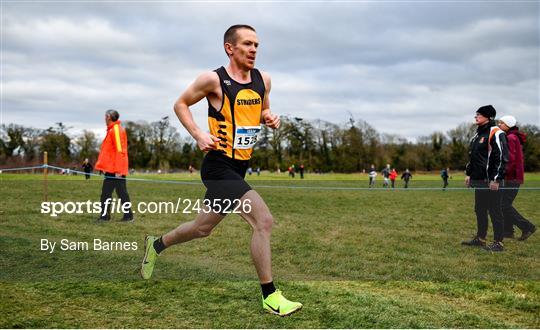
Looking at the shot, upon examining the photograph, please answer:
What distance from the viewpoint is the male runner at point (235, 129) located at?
432cm

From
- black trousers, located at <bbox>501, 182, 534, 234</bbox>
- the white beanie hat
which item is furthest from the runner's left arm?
black trousers, located at <bbox>501, 182, 534, 234</bbox>

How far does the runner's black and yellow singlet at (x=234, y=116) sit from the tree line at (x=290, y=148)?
35.5 metres

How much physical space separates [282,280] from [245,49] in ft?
9.32

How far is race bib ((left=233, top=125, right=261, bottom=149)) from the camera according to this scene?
175 inches

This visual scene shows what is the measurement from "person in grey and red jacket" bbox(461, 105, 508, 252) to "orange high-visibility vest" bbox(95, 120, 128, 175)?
6558mm

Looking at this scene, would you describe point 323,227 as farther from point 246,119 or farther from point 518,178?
point 246,119

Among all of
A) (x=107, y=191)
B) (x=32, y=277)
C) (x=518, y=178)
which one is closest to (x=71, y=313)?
(x=32, y=277)

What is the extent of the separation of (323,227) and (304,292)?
241 inches

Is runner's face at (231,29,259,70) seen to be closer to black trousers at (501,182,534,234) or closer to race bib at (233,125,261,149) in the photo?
race bib at (233,125,261,149)

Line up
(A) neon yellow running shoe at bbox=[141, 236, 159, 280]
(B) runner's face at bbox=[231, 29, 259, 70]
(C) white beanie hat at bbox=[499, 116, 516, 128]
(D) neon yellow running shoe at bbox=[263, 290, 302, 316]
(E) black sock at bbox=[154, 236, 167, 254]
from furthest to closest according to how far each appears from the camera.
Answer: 1. (C) white beanie hat at bbox=[499, 116, 516, 128]
2. (A) neon yellow running shoe at bbox=[141, 236, 159, 280]
3. (E) black sock at bbox=[154, 236, 167, 254]
4. (B) runner's face at bbox=[231, 29, 259, 70]
5. (D) neon yellow running shoe at bbox=[263, 290, 302, 316]

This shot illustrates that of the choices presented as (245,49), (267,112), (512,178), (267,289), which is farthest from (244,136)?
(512,178)

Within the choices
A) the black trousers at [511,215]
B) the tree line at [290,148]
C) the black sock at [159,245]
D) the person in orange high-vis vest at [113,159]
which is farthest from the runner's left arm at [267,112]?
the tree line at [290,148]

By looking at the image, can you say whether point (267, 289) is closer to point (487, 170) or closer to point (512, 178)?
point (487, 170)

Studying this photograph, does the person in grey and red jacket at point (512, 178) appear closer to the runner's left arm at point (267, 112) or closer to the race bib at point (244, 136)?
the runner's left arm at point (267, 112)
